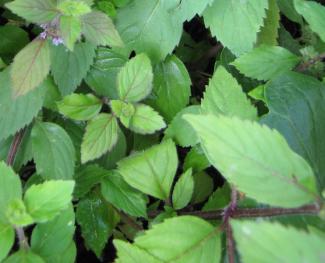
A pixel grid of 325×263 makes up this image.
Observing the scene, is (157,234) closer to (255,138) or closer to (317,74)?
(255,138)

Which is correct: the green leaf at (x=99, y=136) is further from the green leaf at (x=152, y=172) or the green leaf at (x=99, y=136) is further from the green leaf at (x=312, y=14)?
the green leaf at (x=312, y=14)

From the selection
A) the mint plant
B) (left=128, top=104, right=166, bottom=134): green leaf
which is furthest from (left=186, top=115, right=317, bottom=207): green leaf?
(left=128, top=104, right=166, bottom=134): green leaf

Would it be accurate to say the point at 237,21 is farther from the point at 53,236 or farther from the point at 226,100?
the point at 53,236

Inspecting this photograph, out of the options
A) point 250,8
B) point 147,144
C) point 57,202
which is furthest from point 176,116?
point 57,202

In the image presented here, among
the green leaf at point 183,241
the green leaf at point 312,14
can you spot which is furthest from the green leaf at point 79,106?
the green leaf at point 312,14

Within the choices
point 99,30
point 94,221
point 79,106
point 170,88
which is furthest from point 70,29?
point 94,221

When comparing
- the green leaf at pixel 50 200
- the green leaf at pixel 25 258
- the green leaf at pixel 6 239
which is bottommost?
the green leaf at pixel 25 258
